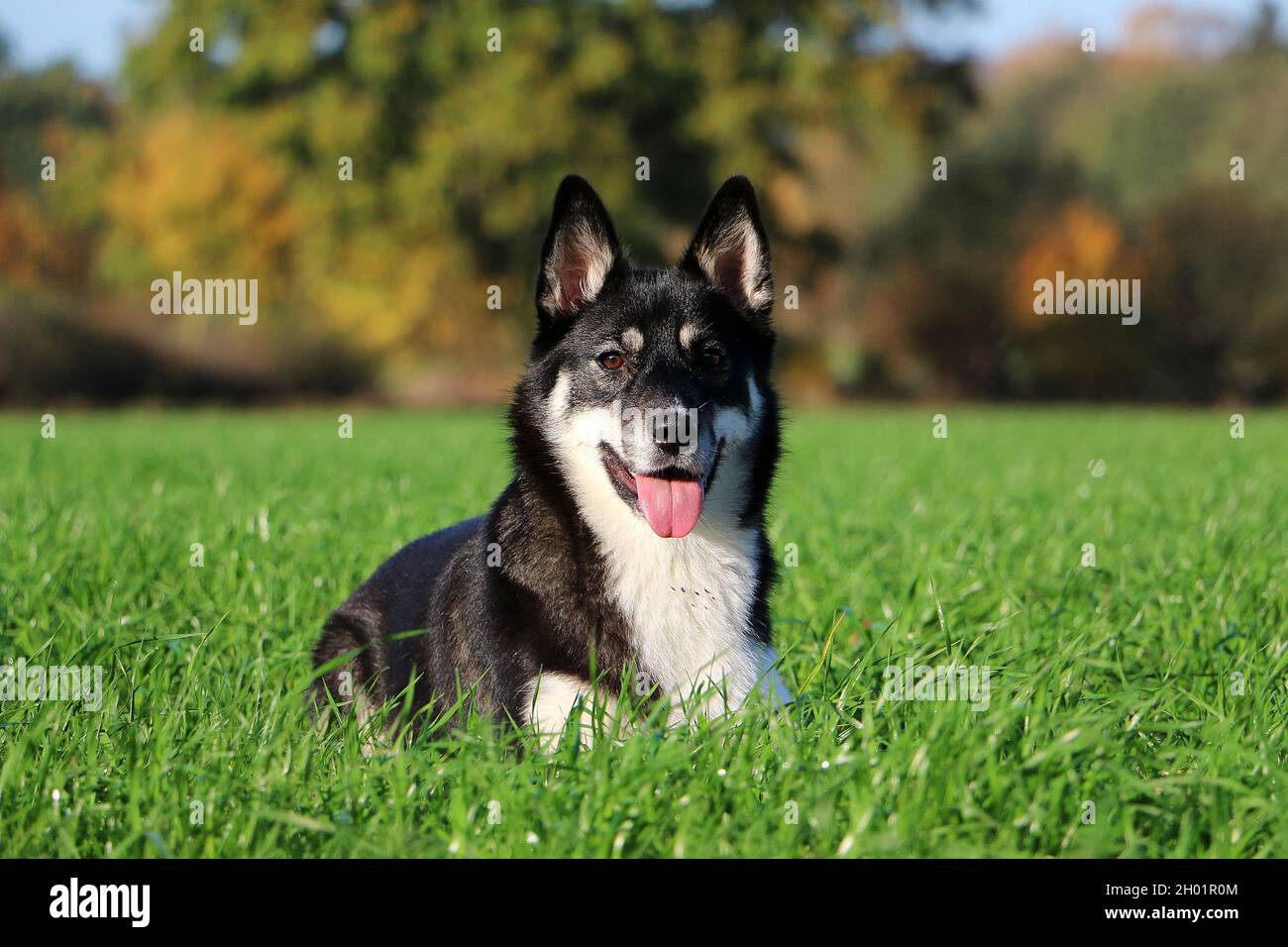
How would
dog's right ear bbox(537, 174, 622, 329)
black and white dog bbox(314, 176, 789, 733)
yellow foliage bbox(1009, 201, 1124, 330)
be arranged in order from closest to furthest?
black and white dog bbox(314, 176, 789, 733)
dog's right ear bbox(537, 174, 622, 329)
yellow foliage bbox(1009, 201, 1124, 330)

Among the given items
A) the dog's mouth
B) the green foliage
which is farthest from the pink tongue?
the green foliage

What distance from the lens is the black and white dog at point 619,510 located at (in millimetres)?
3646

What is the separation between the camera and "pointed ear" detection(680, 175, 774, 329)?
417 centimetres

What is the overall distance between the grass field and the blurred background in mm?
24082

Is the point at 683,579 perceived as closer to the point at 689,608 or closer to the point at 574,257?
the point at 689,608

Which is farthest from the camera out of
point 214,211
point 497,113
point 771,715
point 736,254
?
point 214,211

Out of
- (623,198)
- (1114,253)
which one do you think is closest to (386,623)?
(623,198)

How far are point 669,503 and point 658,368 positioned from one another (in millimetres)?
465

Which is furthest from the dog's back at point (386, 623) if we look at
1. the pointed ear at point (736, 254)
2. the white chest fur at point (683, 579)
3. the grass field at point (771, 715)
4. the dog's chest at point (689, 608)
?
the pointed ear at point (736, 254)

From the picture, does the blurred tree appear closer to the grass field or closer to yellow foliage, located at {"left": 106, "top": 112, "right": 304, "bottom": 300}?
yellow foliage, located at {"left": 106, "top": 112, "right": 304, "bottom": 300}

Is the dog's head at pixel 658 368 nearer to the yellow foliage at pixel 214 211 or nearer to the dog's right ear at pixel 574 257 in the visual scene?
the dog's right ear at pixel 574 257

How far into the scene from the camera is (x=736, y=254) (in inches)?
170
